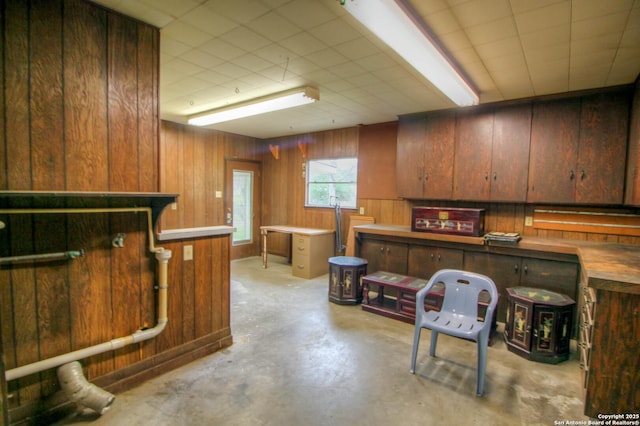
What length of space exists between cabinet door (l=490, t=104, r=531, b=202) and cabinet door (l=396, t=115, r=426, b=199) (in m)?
0.92

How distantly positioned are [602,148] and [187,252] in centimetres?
425

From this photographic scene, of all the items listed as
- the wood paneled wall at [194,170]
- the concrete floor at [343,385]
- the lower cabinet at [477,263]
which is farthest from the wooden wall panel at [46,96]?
the lower cabinet at [477,263]

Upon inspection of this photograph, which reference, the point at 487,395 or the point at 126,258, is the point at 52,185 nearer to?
the point at 126,258

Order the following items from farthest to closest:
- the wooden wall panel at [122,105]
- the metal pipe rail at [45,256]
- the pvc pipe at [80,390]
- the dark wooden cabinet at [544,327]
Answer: the dark wooden cabinet at [544,327] < the wooden wall panel at [122,105] < the pvc pipe at [80,390] < the metal pipe rail at [45,256]

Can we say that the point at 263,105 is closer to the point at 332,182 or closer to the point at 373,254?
the point at 332,182

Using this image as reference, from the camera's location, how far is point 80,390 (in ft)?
6.15

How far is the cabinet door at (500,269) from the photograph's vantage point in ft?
11.3

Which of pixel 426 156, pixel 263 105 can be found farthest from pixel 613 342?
pixel 263 105

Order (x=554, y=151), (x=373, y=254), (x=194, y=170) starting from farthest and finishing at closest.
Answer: (x=194, y=170), (x=373, y=254), (x=554, y=151)

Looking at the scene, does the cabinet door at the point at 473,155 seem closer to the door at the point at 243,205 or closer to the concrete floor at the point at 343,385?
the concrete floor at the point at 343,385

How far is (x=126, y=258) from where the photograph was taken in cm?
225

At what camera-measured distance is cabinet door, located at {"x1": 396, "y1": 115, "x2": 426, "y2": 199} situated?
4.45 meters

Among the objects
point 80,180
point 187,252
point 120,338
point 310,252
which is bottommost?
point 120,338

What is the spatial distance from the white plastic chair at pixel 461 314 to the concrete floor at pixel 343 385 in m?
0.21
